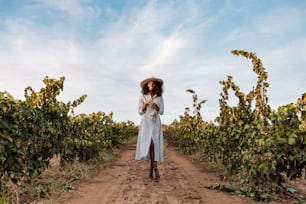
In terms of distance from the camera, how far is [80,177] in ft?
25.4

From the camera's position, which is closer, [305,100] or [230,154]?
[305,100]

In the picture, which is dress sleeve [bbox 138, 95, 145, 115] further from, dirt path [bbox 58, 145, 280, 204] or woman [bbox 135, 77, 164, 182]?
dirt path [bbox 58, 145, 280, 204]

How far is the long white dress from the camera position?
7293mm

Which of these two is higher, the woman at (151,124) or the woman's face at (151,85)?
the woman's face at (151,85)

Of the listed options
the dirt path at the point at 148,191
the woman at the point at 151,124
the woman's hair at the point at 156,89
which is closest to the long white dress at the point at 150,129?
the woman at the point at 151,124

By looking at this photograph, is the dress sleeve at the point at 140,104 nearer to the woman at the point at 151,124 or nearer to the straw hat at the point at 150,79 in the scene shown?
the woman at the point at 151,124

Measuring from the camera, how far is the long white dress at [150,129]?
7.29 meters

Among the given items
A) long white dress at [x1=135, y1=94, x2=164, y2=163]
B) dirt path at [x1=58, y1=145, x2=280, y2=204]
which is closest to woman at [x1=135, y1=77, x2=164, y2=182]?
long white dress at [x1=135, y1=94, x2=164, y2=163]

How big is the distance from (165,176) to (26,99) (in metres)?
3.40

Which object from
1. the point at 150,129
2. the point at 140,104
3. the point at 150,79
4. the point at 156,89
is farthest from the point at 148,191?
the point at 150,79

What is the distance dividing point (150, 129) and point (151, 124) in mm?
97

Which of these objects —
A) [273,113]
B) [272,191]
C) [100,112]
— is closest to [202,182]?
[272,191]

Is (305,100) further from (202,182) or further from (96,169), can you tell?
(96,169)

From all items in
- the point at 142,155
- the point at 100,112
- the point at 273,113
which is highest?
the point at 100,112
